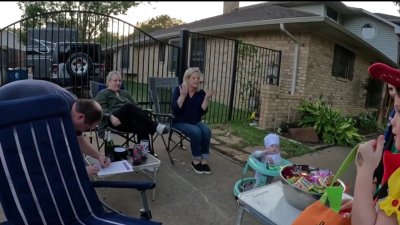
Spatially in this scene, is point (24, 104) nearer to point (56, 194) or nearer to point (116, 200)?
point (56, 194)

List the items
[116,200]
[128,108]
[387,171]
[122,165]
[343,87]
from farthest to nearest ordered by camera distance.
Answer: [343,87]
[128,108]
[116,200]
[122,165]
[387,171]

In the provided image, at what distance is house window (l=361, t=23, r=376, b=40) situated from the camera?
623 inches

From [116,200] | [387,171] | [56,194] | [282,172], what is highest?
[387,171]

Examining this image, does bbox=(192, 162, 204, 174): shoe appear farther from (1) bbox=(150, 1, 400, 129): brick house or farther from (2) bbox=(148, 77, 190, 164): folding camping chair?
(1) bbox=(150, 1, 400, 129): brick house

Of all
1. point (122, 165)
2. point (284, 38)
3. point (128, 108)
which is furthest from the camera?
point (284, 38)

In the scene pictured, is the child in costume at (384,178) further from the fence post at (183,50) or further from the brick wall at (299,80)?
the brick wall at (299,80)

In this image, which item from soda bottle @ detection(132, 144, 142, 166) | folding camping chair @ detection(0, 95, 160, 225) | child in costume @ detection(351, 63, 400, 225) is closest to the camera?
child in costume @ detection(351, 63, 400, 225)

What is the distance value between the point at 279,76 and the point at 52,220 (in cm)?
770

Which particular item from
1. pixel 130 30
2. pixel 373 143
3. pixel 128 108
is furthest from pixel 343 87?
pixel 373 143

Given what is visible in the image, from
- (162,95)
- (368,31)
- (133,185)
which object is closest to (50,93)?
(133,185)

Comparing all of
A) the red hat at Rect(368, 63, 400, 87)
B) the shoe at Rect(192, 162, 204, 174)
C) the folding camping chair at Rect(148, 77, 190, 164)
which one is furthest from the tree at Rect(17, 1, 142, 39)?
the red hat at Rect(368, 63, 400, 87)

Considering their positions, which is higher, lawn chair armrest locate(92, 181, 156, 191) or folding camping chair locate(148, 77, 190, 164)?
folding camping chair locate(148, 77, 190, 164)

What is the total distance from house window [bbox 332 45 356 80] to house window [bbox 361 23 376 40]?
567 centimetres

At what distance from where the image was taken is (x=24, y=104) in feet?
6.29
